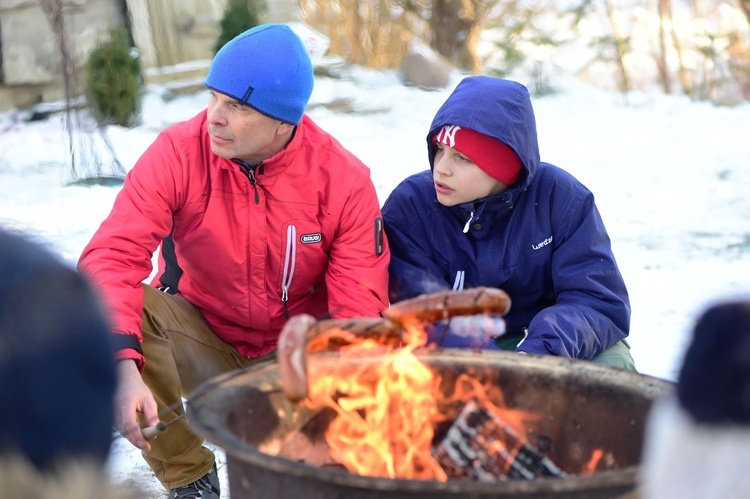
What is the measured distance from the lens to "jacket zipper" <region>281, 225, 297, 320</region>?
10.5 ft

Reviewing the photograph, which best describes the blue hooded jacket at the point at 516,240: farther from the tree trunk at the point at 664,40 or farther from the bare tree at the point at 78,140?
the tree trunk at the point at 664,40

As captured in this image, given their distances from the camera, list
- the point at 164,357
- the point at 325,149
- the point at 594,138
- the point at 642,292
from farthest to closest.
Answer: the point at 594,138
the point at 642,292
the point at 325,149
the point at 164,357

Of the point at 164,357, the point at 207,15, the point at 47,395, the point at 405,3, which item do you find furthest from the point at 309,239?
the point at 405,3

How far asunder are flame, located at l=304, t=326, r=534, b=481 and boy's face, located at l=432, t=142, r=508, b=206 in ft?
2.81

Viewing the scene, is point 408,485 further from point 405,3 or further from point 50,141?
point 405,3

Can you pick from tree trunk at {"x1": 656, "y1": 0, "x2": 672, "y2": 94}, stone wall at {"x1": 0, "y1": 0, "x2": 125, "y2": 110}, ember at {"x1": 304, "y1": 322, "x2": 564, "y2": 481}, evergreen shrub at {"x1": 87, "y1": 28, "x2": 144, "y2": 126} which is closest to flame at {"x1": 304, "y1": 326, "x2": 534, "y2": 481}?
ember at {"x1": 304, "y1": 322, "x2": 564, "y2": 481}

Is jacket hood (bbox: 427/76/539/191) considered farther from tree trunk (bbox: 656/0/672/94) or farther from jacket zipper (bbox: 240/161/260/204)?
tree trunk (bbox: 656/0/672/94)

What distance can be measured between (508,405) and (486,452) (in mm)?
168

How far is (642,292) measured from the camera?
554 cm

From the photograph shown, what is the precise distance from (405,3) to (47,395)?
41.9ft

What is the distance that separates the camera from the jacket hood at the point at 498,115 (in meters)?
3.21

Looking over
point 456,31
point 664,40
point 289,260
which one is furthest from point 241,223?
point 664,40

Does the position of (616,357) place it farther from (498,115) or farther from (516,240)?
(498,115)

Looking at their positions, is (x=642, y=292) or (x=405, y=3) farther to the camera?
(x=405, y=3)
